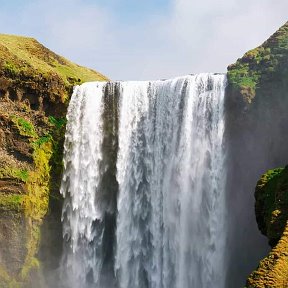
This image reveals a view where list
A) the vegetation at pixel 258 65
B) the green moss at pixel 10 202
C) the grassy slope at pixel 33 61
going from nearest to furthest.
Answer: the vegetation at pixel 258 65, the green moss at pixel 10 202, the grassy slope at pixel 33 61

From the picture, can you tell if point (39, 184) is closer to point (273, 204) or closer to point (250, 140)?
point (250, 140)

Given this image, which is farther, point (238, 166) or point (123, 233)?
point (123, 233)

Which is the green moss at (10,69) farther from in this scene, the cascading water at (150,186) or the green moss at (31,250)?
Result: the green moss at (31,250)

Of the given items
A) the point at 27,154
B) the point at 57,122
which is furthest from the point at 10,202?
the point at 57,122

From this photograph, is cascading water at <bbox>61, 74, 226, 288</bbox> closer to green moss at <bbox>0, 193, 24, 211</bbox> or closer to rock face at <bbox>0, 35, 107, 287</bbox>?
rock face at <bbox>0, 35, 107, 287</bbox>

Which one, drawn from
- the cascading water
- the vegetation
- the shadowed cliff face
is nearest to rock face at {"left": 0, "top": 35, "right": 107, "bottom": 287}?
the cascading water

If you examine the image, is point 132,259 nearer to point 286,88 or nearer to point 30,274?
point 30,274

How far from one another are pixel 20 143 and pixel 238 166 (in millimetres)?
12961

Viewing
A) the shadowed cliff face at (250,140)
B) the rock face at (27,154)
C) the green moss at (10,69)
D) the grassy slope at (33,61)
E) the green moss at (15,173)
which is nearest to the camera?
the shadowed cliff face at (250,140)

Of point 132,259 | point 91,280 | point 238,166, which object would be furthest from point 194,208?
point 91,280

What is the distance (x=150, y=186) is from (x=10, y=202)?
820 cm

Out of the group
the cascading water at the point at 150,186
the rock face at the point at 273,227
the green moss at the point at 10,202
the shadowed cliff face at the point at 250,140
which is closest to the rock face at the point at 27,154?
the green moss at the point at 10,202

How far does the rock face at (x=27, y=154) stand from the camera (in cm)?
2680

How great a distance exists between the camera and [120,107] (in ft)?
96.3
